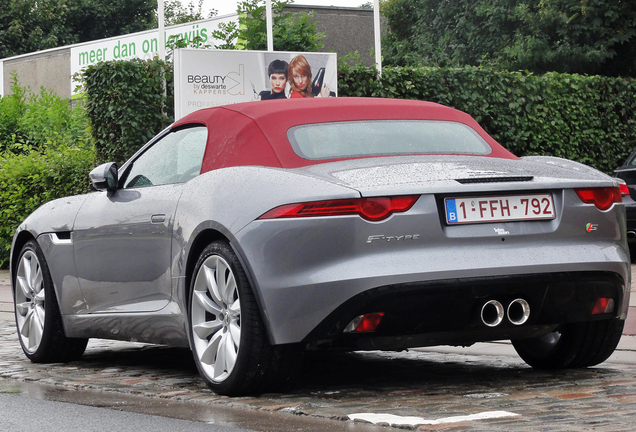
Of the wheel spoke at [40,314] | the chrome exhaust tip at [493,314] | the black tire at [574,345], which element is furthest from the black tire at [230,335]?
the wheel spoke at [40,314]

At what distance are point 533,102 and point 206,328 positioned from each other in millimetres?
12880

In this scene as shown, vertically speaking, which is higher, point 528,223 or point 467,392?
point 528,223

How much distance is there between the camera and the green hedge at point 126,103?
15.2 meters

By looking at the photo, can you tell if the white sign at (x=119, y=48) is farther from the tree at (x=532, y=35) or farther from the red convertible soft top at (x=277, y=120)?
the red convertible soft top at (x=277, y=120)

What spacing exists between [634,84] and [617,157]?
4.18 ft

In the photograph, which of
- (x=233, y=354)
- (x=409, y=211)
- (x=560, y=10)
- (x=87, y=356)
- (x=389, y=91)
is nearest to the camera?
(x=409, y=211)

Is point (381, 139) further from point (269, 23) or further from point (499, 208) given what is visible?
point (269, 23)

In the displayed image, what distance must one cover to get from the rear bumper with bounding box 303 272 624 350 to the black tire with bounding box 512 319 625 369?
0.49 m

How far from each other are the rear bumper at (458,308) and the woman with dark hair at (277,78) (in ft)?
35.4

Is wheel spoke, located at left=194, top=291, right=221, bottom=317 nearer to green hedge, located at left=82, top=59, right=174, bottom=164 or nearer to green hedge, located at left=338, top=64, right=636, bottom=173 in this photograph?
green hedge, located at left=82, top=59, right=174, bottom=164

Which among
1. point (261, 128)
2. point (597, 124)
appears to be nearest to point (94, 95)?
point (597, 124)

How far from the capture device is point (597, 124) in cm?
1791

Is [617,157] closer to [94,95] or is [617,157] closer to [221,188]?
[94,95]

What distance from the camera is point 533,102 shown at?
17.5 meters
